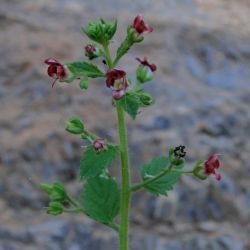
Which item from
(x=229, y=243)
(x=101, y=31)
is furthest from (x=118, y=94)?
(x=229, y=243)

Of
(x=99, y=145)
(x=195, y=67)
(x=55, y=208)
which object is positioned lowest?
(x=55, y=208)

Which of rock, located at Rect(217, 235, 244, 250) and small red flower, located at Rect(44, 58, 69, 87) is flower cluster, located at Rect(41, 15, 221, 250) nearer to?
small red flower, located at Rect(44, 58, 69, 87)

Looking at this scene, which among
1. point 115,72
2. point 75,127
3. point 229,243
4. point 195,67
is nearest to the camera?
point 115,72

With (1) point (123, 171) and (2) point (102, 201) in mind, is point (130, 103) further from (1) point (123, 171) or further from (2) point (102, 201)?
(2) point (102, 201)

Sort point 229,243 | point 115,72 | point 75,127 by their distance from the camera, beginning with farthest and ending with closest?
point 229,243 < point 75,127 < point 115,72

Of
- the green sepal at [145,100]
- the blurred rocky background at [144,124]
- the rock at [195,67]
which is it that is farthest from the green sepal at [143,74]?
the rock at [195,67]

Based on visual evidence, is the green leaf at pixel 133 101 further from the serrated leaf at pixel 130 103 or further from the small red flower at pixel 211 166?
the small red flower at pixel 211 166

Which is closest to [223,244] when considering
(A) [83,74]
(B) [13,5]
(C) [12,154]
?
(C) [12,154]
